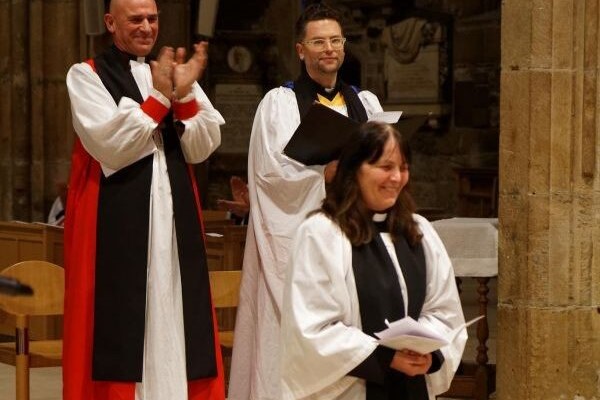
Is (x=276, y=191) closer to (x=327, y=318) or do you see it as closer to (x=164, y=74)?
(x=164, y=74)

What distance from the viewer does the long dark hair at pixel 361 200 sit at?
3924 millimetres

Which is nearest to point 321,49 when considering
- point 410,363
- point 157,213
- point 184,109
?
point 184,109

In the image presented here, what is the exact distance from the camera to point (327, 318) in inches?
151

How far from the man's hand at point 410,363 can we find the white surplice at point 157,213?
1.69 m

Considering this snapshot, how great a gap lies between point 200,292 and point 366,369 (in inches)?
68.6

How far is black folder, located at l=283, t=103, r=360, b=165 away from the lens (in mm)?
5172

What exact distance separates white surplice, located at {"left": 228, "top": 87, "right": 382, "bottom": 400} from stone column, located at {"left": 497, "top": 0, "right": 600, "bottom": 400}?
0.88 metres

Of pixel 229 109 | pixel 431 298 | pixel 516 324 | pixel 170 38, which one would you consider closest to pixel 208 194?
pixel 229 109

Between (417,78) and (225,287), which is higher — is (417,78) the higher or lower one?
the higher one

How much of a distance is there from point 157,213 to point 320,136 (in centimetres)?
72

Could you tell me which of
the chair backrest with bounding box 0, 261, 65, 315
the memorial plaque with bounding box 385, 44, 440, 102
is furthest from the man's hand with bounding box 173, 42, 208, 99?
the memorial plaque with bounding box 385, 44, 440, 102

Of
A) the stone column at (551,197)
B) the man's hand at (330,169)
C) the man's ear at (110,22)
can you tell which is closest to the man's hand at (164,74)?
the man's ear at (110,22)

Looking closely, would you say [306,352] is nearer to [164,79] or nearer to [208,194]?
[164,79]

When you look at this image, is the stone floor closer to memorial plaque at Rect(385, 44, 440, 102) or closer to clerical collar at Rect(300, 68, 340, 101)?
clerical collar at Rect(300, 68, 340, 101)
